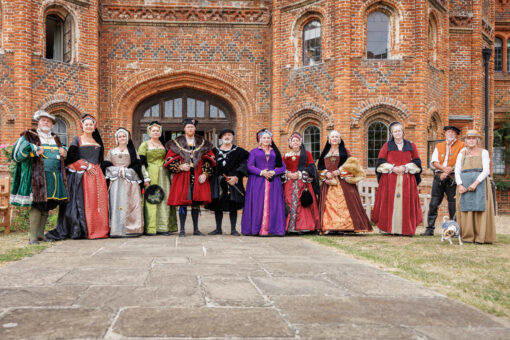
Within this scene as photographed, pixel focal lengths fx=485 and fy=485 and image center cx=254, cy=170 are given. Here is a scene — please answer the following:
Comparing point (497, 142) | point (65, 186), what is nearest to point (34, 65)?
point (65, 186)

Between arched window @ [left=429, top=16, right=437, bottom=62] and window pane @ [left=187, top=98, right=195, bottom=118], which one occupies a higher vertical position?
arched window @ [left=429, top=16, right=437, bottom=62]

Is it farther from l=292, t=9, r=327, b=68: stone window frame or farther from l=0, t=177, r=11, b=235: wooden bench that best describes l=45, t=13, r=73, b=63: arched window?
l=292, t=9, r=327, b=68: stone window frame

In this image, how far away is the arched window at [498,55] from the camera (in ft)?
60.6

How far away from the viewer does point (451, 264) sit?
5059 millimetres

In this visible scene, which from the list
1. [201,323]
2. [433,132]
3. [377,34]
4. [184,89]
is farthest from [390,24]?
[201,323]

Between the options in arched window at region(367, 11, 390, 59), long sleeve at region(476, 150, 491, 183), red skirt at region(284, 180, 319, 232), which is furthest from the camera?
arched window at region(367, 11, 390, 59)

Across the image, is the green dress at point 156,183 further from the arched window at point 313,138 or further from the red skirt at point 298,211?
the arched window at point 313,138

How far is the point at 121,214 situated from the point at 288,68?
819 cm

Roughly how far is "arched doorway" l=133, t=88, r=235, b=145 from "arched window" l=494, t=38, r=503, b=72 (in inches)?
417

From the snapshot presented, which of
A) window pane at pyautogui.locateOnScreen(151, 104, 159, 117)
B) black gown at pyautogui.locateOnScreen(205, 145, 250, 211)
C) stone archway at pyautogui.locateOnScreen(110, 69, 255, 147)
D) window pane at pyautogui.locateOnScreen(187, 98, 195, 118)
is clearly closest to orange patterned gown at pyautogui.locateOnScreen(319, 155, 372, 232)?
black gown at pyautogui.locateOnScreen(205, 145, 250, 211)

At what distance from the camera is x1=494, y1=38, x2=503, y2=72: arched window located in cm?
1848

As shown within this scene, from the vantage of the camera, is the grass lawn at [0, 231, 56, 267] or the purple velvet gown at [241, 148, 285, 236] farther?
the purple velvet gown at [241, 148, 285, 236]

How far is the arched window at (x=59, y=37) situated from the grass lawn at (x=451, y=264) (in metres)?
9.63

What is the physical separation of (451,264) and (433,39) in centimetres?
1134
